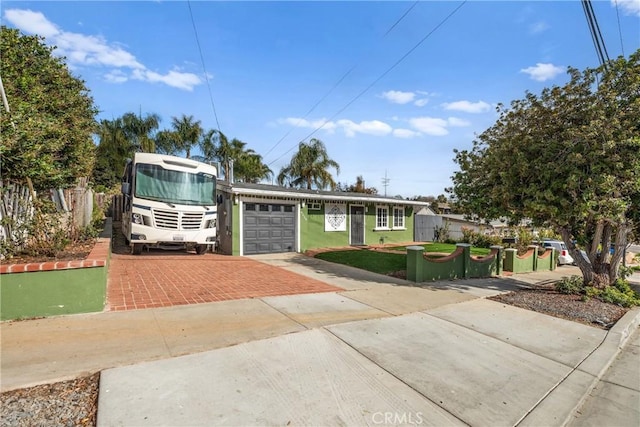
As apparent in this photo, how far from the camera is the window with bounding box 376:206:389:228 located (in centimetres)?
1754

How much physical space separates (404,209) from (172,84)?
13.5 m

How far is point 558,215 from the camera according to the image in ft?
23.6

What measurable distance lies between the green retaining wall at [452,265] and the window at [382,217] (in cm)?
694

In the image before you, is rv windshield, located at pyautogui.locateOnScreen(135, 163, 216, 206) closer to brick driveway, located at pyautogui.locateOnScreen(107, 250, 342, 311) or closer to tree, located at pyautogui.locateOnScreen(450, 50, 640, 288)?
brick driveway, located at pyautogui.locateOnScreen(107, 250, 342, 311)

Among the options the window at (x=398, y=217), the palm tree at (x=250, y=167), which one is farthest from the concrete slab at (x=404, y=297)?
the palm tree at (x=250, y=167)

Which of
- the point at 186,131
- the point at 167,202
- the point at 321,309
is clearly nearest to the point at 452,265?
the point at 321,309

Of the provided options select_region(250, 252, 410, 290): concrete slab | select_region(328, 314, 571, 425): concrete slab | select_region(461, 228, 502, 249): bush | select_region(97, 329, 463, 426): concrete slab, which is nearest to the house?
select_region(250, 252, 410, 290): concrete slab

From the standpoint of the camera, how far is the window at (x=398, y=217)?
18.4m

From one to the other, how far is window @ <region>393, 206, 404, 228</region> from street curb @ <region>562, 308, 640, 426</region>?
40.5 feet

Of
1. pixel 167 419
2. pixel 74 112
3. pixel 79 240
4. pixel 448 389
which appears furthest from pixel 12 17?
pixel 448 389

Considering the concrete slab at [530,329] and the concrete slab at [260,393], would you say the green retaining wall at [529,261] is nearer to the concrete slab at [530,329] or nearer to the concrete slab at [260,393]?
the concrete slab at [530,329]

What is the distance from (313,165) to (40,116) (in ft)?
78.4

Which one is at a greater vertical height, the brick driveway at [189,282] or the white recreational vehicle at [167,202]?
the white recreational vehicle at [167,202]

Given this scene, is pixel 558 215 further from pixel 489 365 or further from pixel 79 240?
pixel 79 240
